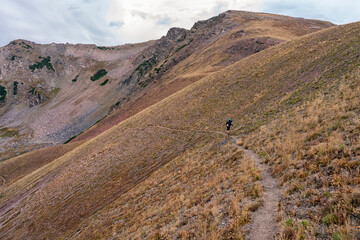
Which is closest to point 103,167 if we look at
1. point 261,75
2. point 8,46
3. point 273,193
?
point 273,193

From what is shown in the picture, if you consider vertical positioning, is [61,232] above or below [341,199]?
below

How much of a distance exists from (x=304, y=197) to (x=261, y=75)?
2699cm

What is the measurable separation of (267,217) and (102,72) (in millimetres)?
138678

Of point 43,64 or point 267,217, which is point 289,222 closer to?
point 267,217

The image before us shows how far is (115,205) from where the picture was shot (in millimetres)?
15484

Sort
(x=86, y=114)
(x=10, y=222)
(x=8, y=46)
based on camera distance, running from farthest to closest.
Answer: (x=8, y=46)
(x=86, y=114)
(x=10, y=222)

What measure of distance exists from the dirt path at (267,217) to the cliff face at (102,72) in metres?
44.9

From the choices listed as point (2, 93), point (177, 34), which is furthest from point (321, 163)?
point (2, 93)

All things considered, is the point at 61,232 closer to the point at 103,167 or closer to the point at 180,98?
the point at 103,167

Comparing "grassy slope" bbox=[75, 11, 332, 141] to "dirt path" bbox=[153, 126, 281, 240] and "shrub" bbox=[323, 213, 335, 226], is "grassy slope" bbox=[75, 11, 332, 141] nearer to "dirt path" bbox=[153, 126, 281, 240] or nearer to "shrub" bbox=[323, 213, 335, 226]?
"dirt path" bbox=[153, 126, 281, 240]

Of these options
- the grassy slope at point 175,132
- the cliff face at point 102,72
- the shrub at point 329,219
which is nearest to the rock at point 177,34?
the cliff face at point 102,72

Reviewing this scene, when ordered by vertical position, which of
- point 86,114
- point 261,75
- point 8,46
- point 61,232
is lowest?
point 61,232

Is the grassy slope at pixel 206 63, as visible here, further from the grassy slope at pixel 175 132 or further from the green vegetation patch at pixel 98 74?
the green vegetation patch at pixel 98 74

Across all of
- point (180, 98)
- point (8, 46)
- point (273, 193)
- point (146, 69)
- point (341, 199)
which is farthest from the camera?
point (8, 46)
